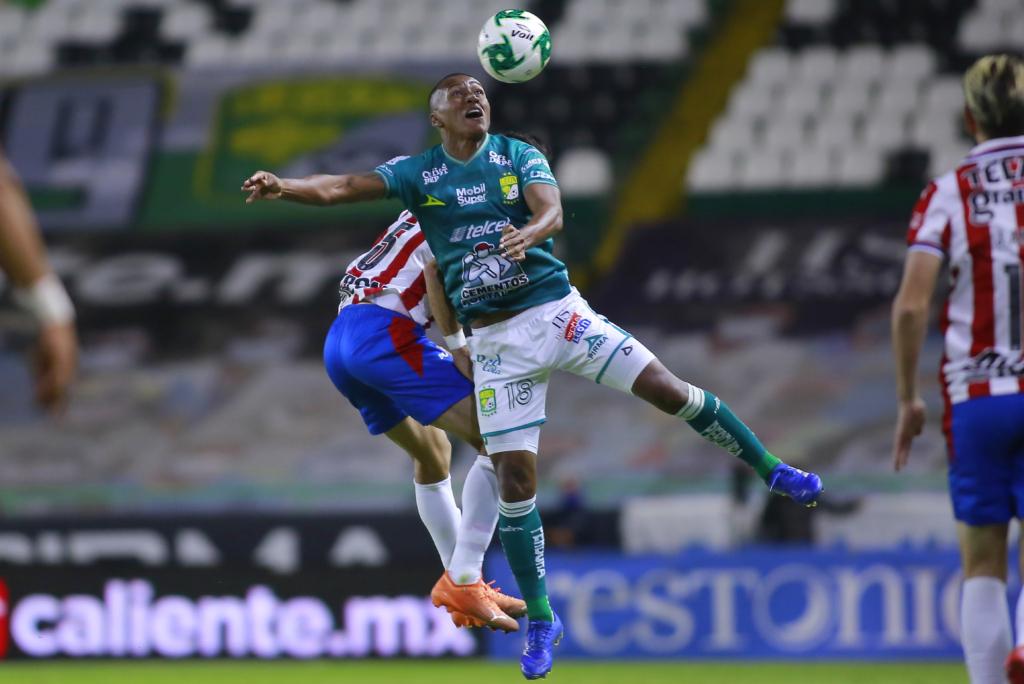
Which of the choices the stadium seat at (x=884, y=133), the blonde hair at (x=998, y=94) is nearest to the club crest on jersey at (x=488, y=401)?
the blonde hair at (x=998, y=94)

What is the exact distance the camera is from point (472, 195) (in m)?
6.63

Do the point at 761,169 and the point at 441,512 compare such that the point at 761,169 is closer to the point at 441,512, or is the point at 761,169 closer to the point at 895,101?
the point at 895,101

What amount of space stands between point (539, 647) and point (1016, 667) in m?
2.41

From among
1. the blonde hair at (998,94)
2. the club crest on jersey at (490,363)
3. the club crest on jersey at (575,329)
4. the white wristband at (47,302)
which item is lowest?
the white wristband at (47,302)

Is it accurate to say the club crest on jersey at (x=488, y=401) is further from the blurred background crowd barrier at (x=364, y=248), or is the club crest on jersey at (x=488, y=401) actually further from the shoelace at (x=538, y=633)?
the blurred background crowd barrier at (x=364, y=248)

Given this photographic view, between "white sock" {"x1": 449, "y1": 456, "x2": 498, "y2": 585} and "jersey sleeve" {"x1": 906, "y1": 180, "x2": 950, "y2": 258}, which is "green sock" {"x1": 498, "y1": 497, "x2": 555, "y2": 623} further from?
"jersey sleeve" {"x1": 906, "y1": 180, "x2": 950, "y2": 258}

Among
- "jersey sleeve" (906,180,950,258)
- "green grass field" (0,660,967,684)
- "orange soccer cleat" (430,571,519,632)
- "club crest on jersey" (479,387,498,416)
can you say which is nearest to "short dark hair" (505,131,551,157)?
"club crest on jersey" (479,387,498,416)

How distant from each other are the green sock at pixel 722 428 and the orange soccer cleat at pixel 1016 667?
2.07 metres

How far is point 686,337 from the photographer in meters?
15.8

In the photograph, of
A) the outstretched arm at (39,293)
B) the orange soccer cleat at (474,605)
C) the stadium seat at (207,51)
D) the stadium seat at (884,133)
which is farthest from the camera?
the stadium seat at (207,51)

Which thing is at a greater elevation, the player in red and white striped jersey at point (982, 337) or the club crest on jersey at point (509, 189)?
the club crest on jersey at point (509, 189)

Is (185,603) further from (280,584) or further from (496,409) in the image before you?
(496,409)

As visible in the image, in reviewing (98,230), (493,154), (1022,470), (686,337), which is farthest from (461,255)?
(98,230)

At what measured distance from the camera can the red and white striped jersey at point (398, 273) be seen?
7.27 metres
